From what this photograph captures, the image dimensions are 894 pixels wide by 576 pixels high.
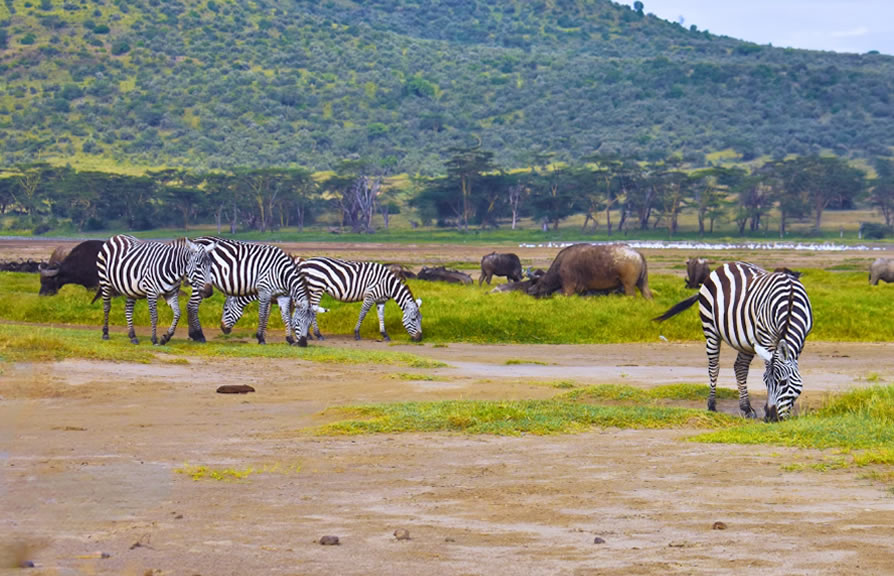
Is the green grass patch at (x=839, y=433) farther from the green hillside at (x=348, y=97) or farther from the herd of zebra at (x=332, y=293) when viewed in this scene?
the green hillside at (x=348, y=97)

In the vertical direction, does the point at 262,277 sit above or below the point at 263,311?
above

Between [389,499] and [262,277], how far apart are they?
1348 cm

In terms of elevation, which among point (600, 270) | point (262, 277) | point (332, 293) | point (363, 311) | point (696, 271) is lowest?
point (363, 311)

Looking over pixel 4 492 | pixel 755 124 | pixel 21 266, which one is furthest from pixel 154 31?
pixel 4 492

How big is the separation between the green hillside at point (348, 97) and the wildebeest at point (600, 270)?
99209mm

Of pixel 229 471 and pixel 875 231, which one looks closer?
pixel 229 471

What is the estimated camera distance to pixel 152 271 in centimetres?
1928

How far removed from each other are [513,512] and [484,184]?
92542 mm

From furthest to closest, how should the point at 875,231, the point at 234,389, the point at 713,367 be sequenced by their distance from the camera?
the point at 875,231
the point at 234,389
the point at 713,367

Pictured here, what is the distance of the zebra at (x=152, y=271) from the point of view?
760 inches

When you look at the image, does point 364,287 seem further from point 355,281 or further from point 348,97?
point 348,97

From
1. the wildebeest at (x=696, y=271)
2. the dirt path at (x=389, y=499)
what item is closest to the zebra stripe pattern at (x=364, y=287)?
the dirt path at (x=389, y=499)

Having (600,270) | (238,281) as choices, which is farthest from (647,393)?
(600,270)

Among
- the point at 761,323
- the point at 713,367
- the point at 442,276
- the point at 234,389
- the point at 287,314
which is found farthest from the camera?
the point at 442,276
